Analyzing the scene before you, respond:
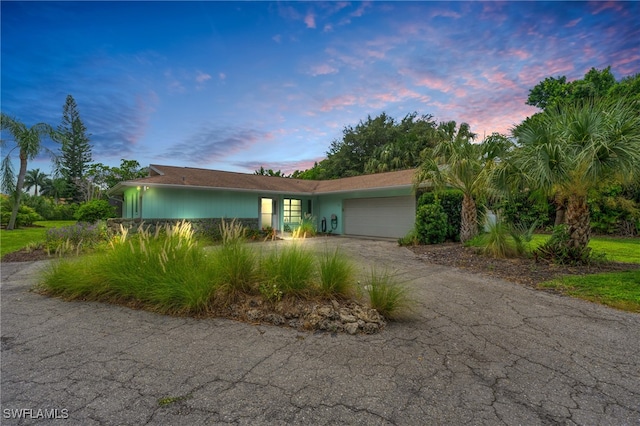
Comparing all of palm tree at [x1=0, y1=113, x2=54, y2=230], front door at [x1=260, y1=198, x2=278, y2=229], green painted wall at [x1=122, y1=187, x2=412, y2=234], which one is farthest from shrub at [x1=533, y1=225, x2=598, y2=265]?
palm tree at [x1=0, y1=113, x2=54, y2=230]

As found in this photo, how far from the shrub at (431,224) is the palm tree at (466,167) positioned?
103 cm

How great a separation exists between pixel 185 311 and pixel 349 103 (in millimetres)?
13333

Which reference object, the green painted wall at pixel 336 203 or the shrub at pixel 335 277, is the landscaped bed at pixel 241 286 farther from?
the green painted wall at pixel 336 203

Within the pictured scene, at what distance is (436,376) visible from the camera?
250 cm

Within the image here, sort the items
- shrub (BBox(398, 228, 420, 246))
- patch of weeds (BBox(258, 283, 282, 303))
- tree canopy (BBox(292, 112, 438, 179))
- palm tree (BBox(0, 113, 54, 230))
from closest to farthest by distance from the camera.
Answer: patch of weeds (BBox(258, 283, 282, 303)) → shrub (BBox(398, 228, 420, 246)) → palm tree (BBox(0, 113, 54, 230)) → tree canopy (BBox(292, 112, 438, 179))

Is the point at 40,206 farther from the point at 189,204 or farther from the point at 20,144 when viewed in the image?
the point at 189,204

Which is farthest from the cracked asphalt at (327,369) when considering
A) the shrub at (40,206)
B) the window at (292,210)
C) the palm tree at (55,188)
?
the palm tree at (55,188)

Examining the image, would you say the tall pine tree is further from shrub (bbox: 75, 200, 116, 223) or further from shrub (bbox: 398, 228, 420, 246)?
shrub (bbox: 398, 228, 420, 246)

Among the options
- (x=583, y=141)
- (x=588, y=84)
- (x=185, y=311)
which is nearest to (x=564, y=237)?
(x=583, y=141)

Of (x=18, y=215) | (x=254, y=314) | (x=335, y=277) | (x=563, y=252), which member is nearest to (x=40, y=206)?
(x=18, y=215)

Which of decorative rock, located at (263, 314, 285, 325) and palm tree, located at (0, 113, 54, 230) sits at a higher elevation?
palm tree, located at (0, 113, 54, 230)

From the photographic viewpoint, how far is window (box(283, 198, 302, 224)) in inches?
689

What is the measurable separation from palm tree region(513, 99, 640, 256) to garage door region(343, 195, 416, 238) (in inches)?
280

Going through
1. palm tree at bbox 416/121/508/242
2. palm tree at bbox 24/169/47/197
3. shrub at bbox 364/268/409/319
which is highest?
palm tree at bbox 24/169/47/197
